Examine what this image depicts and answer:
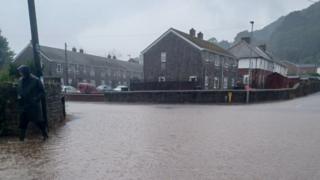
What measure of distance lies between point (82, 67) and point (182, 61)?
2826cm

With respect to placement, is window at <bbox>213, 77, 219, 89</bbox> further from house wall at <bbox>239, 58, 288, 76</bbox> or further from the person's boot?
the person's boot

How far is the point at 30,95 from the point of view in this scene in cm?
774

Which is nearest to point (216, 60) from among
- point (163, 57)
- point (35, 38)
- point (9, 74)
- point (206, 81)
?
point (206, 81)

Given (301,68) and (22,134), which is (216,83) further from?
(301,68)

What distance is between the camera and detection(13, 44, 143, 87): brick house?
53.9m

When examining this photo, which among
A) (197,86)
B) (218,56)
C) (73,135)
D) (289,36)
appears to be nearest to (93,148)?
(73,135)

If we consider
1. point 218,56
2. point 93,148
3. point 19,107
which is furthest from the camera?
point 218,56

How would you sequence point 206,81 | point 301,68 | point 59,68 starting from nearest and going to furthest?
point 206,81 < point 59,68 < point 301,68

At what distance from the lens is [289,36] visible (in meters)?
93.5

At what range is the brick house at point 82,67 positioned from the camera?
53906 millimetres

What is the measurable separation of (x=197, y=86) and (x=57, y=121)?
2256cm

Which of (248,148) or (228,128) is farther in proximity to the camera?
(228,128)

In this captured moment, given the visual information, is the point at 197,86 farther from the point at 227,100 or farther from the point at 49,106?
the point at 49,106

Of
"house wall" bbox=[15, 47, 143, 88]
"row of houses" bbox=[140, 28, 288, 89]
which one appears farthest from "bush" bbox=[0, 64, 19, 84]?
"house wall" bbox=[15, 47, 143, 88]
